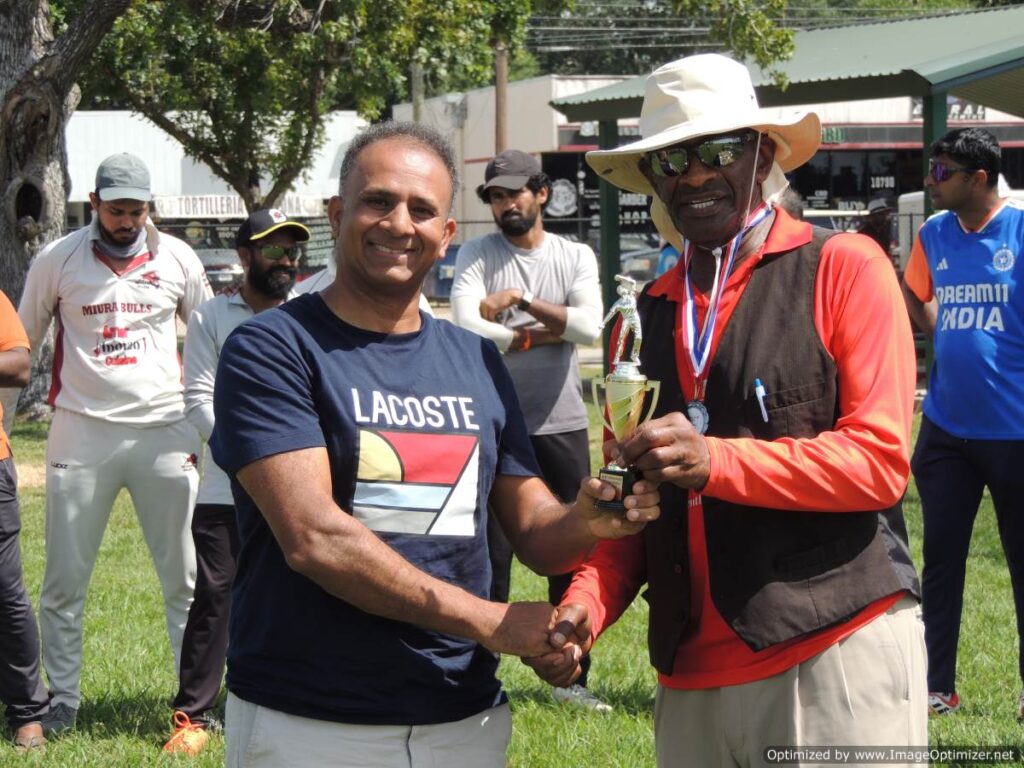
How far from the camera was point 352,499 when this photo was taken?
2.87 metres

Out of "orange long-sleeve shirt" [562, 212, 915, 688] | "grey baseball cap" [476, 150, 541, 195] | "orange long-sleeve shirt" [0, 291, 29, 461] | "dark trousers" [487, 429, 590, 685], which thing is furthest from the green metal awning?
"orange long-sleeve shirt" [562, 212, 915, 688]

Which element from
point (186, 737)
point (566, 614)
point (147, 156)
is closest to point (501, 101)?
point (147, 156)

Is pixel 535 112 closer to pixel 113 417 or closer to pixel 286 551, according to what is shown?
pixel 113 417

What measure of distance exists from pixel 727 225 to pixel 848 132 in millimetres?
40476

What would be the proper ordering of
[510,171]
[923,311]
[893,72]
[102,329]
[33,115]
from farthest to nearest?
[33,115] → [893,72] → [923,311] → [510,171] → [102,329]

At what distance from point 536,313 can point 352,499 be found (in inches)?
149

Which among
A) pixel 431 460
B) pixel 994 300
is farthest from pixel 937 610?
pixel 431 460

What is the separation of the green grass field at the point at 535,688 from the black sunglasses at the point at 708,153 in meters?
3.12

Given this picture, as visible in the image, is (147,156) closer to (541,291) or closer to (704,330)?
(541,291)

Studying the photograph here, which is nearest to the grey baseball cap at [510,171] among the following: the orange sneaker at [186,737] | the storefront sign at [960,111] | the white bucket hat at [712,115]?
Result: the orange sneaker at [186,737]

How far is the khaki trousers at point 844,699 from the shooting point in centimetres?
291

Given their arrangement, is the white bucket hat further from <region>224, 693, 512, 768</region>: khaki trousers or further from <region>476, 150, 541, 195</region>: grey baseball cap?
<region>476, 150, 541, 195</region>: grey baseball cap

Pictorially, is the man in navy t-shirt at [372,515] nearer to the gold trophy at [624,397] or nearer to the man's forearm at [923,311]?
the gold trophy at [624,397]

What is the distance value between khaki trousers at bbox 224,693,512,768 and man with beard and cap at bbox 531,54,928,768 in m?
0.26
